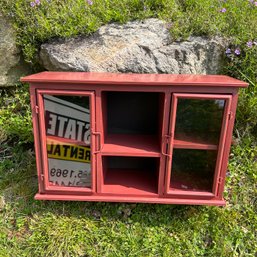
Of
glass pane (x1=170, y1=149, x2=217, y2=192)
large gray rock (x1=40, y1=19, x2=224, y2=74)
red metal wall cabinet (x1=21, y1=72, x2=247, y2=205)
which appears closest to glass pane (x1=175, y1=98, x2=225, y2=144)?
red metal wall cabinet (x1=21, y1=72, x2=247, y2=205)

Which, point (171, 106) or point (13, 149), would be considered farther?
point (13, 149)

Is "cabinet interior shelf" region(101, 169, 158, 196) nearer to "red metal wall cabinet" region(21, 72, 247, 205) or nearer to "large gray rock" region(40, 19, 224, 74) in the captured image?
"red metal wall cabinet" region(21, 72, 247, 205)

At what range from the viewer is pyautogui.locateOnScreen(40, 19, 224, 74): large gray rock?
208 centimetres

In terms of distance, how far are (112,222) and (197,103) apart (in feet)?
3.75

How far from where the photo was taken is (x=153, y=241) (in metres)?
1.81

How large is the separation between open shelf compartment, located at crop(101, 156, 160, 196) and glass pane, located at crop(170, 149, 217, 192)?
0.16m

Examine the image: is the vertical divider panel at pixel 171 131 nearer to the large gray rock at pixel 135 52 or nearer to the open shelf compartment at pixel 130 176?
the open shelf compartment at pixel 130 176

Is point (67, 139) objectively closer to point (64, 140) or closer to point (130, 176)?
point (64, 140)

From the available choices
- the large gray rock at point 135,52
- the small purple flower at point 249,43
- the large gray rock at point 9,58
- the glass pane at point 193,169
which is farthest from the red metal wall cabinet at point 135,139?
the large gray rock at point 9,58

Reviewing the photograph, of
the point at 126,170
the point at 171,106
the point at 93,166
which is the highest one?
the point at 171,106

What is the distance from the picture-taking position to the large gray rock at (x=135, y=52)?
208cm

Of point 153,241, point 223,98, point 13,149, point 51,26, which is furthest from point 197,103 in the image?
point 13,149

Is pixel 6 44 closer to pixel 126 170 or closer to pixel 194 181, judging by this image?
pixel 126 170

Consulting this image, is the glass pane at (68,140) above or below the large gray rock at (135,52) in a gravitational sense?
below
